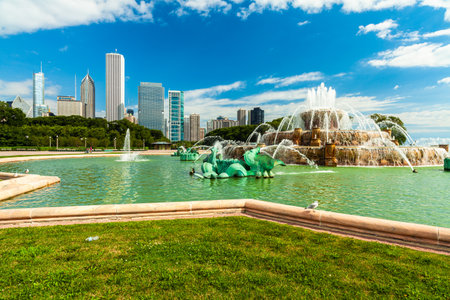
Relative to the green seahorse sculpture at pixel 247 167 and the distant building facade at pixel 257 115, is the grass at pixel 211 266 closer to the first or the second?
the green seahorse sculpture at pixel 247 167

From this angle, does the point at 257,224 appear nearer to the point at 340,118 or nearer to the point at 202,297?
the point at 202,297

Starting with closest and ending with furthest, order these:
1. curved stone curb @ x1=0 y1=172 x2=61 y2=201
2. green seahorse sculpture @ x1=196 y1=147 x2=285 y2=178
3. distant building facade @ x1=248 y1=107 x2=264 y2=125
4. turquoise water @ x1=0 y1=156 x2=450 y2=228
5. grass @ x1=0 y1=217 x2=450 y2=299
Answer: grass @ x1=0 y1=217 x2=450 y2=299 → turquoise water @ x1=0 y1=156 x2=450 y2=228 → curved stone curb @ x1=0 y1=172 x2=61 y2=201 → green seahorse sculpture @ x1=196 y1=147 x2=285 y2=178 → distant building facade @ x1=248 y1=107 x2=264 y2=125

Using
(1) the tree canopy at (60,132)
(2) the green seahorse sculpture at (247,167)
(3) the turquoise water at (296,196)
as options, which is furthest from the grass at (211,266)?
(1) the tree canopy at (60,132)

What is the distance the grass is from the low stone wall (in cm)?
49

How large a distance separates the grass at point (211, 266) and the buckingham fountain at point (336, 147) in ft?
41.0

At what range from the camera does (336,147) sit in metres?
23.0

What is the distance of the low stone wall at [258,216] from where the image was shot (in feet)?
15.0

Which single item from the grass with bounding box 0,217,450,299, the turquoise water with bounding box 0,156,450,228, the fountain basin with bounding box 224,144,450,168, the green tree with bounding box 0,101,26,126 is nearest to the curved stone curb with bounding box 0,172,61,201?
the turquoise water with bounding box 0,156,450,228

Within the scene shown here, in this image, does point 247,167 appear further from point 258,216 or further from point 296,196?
point 258,216

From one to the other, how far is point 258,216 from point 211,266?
2991mm

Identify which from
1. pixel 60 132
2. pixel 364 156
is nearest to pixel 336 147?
pixel 364 156

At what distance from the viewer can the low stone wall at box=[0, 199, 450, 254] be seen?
458 centimetres

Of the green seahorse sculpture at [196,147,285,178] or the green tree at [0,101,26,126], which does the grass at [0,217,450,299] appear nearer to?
the green seahorse sculpture at [196,147,285,178]

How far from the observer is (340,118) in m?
34.4
